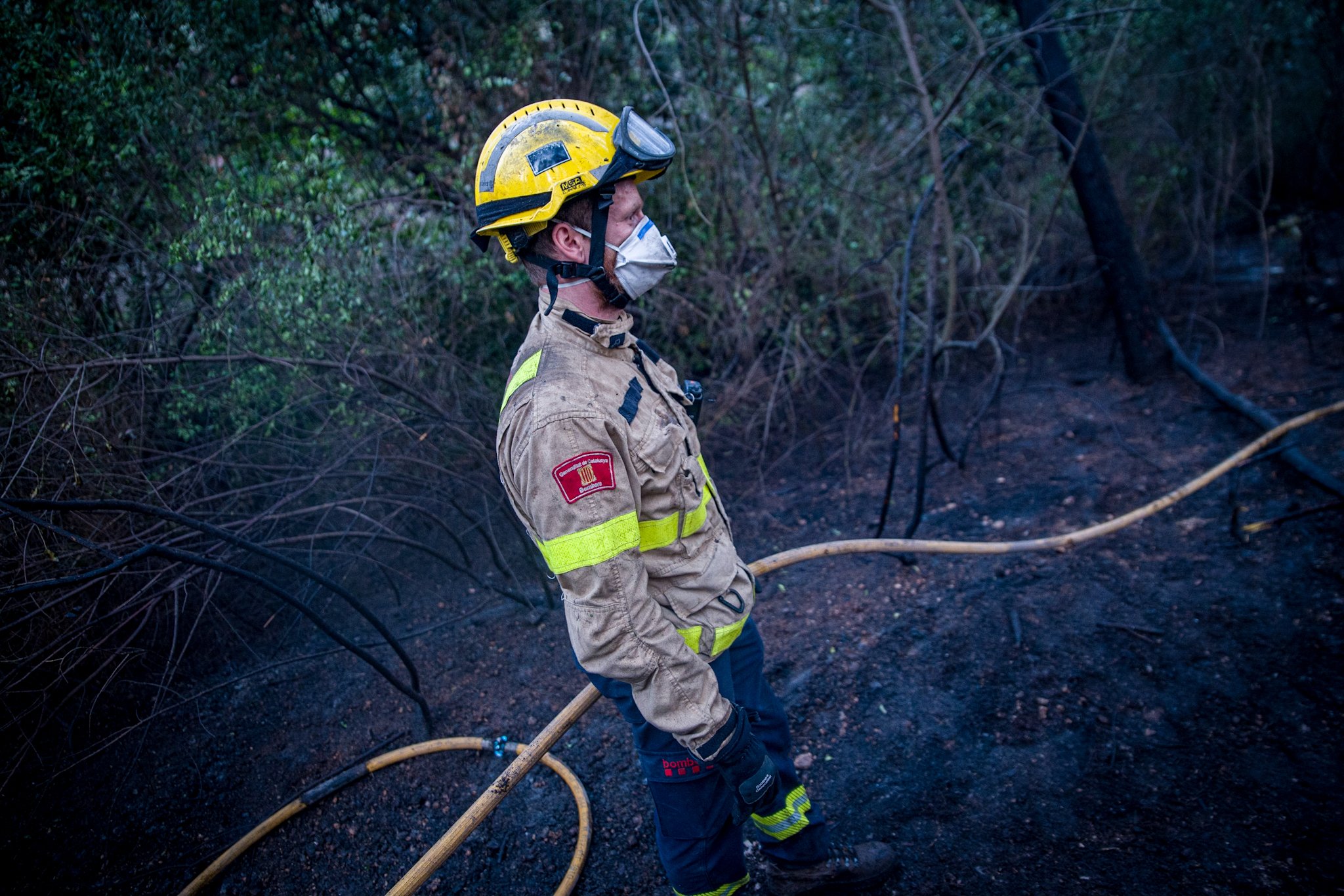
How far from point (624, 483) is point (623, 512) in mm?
72

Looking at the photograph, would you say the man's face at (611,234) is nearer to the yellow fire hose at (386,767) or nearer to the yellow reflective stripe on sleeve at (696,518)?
the yellow reflective stripe on sleeve at (696,518)

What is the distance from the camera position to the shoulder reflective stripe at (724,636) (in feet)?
6.63

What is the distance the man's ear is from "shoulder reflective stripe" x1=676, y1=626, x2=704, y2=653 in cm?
102

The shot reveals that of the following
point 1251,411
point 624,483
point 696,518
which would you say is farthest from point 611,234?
point 1251,411

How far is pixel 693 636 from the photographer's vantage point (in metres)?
1.98

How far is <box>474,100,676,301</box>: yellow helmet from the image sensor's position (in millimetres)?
1874

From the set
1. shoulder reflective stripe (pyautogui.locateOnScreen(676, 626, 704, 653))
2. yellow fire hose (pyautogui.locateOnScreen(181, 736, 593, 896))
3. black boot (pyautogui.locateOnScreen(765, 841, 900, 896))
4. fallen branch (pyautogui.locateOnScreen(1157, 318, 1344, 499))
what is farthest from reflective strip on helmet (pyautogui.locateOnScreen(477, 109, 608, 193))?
fallen branch (pyautogui.locateOnScreen(1157, 318, 1344, 499))

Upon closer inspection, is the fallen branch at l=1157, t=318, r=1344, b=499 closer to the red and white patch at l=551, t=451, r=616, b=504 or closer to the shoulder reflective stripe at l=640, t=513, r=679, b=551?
the shoulder reflective stripe at l=640, t=513, r=679, b=551

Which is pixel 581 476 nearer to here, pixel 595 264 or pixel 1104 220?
pixel 595 264

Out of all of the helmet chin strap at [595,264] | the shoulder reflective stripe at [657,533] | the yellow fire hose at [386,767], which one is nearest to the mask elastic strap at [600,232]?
the helmet chin strap at [595,264]

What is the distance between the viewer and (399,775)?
3.42 meters

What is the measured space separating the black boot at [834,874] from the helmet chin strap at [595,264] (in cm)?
197

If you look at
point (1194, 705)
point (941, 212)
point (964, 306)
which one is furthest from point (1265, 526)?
point (964, 306)

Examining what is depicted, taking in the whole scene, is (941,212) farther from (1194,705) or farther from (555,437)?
(555,437)
